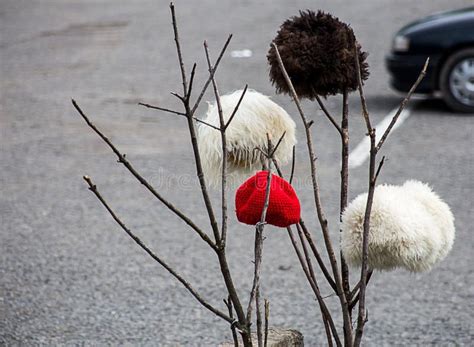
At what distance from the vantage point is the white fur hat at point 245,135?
89.1 inches

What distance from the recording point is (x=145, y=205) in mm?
7047

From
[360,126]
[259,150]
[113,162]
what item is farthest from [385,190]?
[360,126]

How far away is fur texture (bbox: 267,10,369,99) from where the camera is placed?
7.34ft

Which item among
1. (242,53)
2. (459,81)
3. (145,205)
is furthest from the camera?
(242,53)

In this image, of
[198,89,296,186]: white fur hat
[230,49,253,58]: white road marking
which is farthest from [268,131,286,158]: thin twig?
[230,49,253,58]: white road marking

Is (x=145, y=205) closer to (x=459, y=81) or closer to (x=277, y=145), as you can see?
(x=459, y=81)

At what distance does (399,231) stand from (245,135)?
1.34 feet

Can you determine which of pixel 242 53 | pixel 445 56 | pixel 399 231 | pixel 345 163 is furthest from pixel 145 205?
pixel 242 53

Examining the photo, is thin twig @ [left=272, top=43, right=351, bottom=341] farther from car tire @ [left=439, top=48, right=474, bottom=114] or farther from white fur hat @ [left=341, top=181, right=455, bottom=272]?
car tire @ [left=439, top=48, right=474, bottom=114]

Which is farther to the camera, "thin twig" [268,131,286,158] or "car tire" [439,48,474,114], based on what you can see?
"car tire" [439,48,474,114]

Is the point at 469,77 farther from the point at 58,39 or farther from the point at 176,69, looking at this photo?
the point at 58,39

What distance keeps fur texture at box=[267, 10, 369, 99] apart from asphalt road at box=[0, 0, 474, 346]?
2537 millimetres

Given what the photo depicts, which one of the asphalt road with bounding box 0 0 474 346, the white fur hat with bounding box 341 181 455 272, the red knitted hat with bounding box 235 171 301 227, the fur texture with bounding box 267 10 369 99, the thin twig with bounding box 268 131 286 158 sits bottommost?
the asphalt road with bounding box 0 0 474 346

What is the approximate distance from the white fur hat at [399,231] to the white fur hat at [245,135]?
246 millimetres
